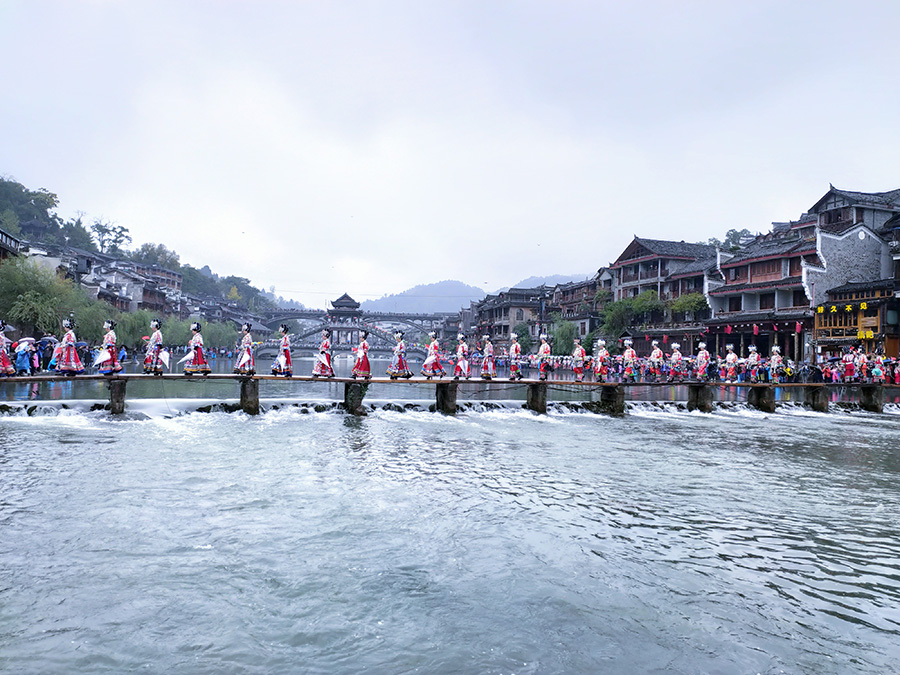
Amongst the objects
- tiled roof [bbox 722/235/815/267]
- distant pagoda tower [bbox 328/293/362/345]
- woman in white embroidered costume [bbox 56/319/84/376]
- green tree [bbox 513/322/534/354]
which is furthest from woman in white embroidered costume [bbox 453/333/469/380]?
distant pagoda tower [bbox 328/293/362/345]

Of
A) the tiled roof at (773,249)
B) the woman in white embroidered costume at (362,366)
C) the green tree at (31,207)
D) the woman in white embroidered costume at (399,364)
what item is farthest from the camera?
the green tree at (31,207)

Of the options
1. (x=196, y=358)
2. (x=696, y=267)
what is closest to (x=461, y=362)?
(x=196, y=358)

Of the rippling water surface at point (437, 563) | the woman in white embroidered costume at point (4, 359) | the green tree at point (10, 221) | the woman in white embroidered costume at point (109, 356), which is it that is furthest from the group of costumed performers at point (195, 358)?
the green tree at point (10, 221)

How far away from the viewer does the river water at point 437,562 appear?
5078 mm

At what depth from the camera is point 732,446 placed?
16.2 meters

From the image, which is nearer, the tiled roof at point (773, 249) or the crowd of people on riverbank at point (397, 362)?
the crowd of people on riverbank at point (397, 362)

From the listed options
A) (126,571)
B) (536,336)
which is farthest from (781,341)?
(126,571)

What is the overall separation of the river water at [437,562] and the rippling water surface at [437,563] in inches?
1.2

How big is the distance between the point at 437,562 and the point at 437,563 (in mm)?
24

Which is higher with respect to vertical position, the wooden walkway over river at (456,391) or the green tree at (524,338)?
the green tree at (524,338)

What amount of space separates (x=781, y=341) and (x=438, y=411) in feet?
117

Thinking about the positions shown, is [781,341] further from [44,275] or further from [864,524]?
[44,275]

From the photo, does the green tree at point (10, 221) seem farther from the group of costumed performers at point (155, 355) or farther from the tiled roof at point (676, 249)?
the tiled roof at point (676, 249)

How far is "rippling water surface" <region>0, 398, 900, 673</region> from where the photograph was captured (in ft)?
16.7
